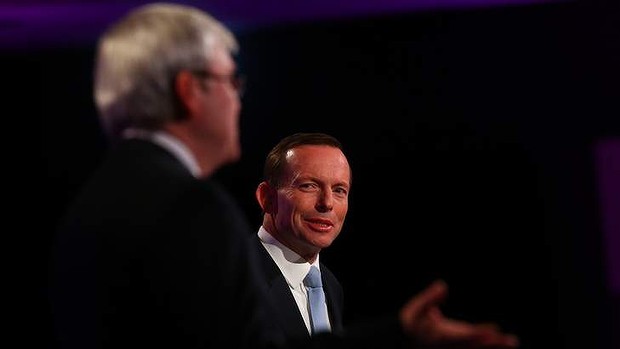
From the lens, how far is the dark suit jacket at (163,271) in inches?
49.4

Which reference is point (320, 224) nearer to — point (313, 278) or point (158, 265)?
point (313, 278)

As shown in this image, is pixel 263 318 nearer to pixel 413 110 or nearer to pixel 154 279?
pixel 154 279

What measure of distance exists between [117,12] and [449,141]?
157cm

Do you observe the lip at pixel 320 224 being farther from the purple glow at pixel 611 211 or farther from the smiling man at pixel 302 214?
the purple glow at pixel 611 211

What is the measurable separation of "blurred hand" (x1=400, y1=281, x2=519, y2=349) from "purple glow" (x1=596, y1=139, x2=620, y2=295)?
3274 millimetres

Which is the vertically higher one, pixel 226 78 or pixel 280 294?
pixel 226 78

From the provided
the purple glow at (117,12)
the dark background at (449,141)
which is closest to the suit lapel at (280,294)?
the purple glow at (117,12)

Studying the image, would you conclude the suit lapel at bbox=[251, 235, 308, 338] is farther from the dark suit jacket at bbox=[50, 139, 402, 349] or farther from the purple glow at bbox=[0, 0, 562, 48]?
the purple glow at bbox=[0, 0, 562, 48]

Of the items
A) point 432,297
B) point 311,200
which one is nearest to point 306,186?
point 311,200

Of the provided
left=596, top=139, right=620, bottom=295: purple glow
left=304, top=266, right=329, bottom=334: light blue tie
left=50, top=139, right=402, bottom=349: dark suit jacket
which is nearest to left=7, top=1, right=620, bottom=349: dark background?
left=596, top=139, right=620, bottom=295: purple glow

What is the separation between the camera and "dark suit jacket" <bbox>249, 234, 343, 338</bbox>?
2.40 m

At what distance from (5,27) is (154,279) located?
3091 mm

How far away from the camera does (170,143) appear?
137 centimetres

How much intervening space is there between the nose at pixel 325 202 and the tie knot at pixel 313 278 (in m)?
0.17
